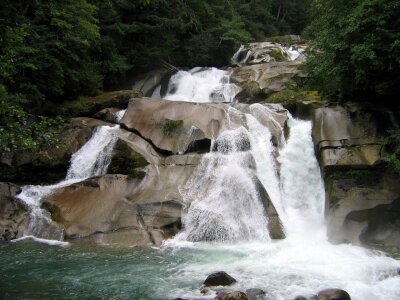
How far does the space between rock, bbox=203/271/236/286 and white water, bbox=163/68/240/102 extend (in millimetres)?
15228

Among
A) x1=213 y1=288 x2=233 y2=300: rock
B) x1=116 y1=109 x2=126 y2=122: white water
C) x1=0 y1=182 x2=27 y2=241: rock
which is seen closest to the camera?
x1=213 y1=288 x2=233 y2=300: rock

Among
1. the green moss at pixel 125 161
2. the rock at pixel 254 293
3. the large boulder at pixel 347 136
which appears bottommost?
the rock at pixel 254 293

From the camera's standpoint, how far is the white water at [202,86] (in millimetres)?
23578

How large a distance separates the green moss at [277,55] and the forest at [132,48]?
2155 mm

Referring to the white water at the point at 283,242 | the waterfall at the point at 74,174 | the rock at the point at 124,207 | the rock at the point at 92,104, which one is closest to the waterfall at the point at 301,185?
the white water at the point at 283,242

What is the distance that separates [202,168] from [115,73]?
42.3 ft

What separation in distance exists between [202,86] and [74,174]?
11.1 metres

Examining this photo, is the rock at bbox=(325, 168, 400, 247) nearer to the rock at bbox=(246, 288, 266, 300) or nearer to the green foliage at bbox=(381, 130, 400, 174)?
the green foliage at bbox=(381, 130, 400, 174)

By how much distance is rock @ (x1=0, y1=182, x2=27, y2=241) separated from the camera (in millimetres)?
12992

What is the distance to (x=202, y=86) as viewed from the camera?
81.1 feet

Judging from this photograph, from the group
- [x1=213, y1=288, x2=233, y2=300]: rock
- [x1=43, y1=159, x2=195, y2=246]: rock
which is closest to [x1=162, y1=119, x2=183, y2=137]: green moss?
[x1=43, y1=159, x2=195, y2=246]: rock

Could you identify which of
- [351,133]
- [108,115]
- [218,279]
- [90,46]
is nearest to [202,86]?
[90,46]

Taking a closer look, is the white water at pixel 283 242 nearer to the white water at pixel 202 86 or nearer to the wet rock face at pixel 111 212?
the wet rock face at pixel 111 212

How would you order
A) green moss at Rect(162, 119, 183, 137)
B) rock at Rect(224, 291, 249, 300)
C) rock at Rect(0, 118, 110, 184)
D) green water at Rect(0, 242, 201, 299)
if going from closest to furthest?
rock at Rect(224, 291, 249, 300) < green water at Rect(0, 242, 201, 299) < green moss at Rect(162, 119, 183, 137) < rock at Rect(0, 118, 110, 184)
